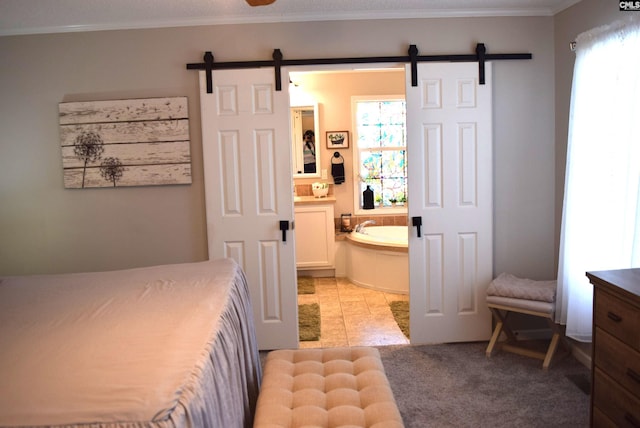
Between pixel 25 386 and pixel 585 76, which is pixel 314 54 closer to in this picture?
pixel 585 76

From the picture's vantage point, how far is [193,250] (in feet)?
12.5

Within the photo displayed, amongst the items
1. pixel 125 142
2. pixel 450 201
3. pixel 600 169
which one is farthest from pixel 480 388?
pixel 125 142

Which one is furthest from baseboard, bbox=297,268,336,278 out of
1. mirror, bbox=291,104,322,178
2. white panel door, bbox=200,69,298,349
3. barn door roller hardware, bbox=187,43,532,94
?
barn door roller hardware, bbox=187,43,532,94

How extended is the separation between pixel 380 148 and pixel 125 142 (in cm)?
334

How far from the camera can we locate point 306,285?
5609 mm

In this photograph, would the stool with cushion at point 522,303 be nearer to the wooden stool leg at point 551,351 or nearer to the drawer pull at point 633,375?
the wooden stool leg at point 551,351

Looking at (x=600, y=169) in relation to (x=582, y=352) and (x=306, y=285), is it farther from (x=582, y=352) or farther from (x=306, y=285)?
(x=306, y=285)

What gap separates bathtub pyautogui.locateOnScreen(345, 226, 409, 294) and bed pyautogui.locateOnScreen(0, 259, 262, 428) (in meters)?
2.76

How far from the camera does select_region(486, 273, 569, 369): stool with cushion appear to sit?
3238mm

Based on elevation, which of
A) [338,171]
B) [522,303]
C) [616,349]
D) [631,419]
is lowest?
[631,419]

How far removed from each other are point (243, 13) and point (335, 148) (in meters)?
2.85

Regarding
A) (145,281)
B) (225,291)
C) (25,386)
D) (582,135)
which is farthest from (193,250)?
(582,135)

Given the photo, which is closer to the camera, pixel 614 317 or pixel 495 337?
pixel 614 317

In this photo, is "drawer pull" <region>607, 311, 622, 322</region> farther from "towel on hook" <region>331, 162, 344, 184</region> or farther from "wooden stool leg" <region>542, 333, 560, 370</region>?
"towel on hook" <region>331, 162, 344, 184</region>
